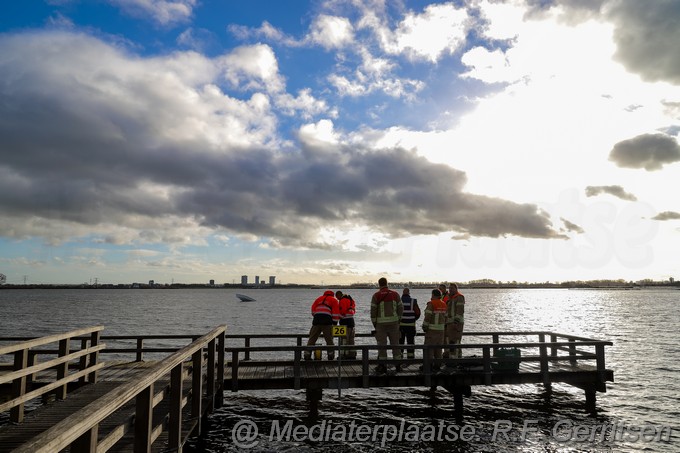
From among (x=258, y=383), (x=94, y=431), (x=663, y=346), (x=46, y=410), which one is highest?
(x=94, y=431)

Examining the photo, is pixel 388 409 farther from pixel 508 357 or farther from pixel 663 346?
pixel 663 346

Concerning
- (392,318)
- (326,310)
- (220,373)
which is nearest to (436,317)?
(392,318)

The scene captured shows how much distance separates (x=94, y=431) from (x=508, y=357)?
11.0 meters

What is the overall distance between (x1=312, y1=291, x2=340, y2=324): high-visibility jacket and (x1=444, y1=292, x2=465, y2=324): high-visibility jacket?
3.20 metres

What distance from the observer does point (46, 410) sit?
6844 millimetres

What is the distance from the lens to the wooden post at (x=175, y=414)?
6.26m

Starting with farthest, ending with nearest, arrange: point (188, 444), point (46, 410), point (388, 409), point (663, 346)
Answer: point (663, 346) → point (388, 409) → point (188, 444) → point (46, 410)

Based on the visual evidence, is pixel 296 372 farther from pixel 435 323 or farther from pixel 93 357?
pixel 93 357

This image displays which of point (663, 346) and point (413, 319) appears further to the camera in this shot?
point (663, 346)

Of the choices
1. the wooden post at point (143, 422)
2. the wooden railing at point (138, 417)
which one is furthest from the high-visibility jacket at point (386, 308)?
the wooden post at point (143, 422)

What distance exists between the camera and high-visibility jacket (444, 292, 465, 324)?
12.9 metres

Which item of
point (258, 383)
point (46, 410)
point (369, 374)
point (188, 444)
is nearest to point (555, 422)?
point (369, 374)

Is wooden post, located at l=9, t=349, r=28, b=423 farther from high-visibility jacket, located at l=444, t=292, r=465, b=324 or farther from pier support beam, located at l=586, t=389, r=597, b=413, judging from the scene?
pier support beam, located at l=586, t=389, r=597, b=413

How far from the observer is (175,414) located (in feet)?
20.7
